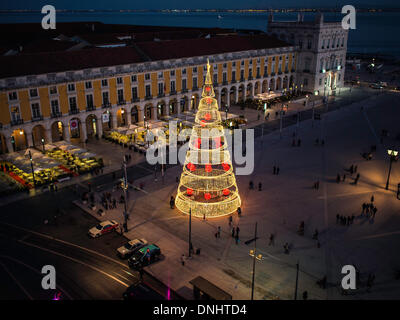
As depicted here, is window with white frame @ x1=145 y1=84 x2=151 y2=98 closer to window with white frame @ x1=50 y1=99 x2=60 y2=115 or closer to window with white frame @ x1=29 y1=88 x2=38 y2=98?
window with white frame @ x1=50 y1=99 x2=60 y2=115

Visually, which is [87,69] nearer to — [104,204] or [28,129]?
[28,129]

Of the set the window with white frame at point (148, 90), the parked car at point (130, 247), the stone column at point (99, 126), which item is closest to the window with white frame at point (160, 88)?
the window with white frame at point (148, 90)

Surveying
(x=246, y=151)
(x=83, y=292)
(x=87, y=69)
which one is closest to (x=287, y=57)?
(x=246, y=151)

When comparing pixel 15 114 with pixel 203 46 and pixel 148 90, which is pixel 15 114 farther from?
pixel 203 46

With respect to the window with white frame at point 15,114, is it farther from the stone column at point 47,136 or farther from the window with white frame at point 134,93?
the window with white frame at point 134,93

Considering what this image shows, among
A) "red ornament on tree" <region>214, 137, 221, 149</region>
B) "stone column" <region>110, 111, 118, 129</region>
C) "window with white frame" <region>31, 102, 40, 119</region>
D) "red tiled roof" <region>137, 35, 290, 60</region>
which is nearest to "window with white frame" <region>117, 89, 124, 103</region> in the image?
"stone column" <region>110, 111, 118, 129</region>

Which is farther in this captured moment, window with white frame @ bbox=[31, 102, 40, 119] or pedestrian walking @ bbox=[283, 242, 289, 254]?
window with white frame @ bbox=[31, 102, 40, 119]

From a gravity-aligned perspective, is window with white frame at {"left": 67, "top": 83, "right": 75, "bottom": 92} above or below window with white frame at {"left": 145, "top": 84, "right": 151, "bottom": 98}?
above

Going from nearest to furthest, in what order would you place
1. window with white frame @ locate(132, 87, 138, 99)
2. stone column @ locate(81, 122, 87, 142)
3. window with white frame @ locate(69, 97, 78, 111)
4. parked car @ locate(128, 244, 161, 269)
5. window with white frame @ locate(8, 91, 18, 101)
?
1. parked car @ locate(128, 244, 161, 269)
2. window with white frame @ locate(8, 91, 18, 101)
3. window with white frame @ locate(69, 97, 78, 111)
4. stone column @ locate(81, 122, 87, 142)
5. window with white frame @ locate(132, 87, 138, 99)
